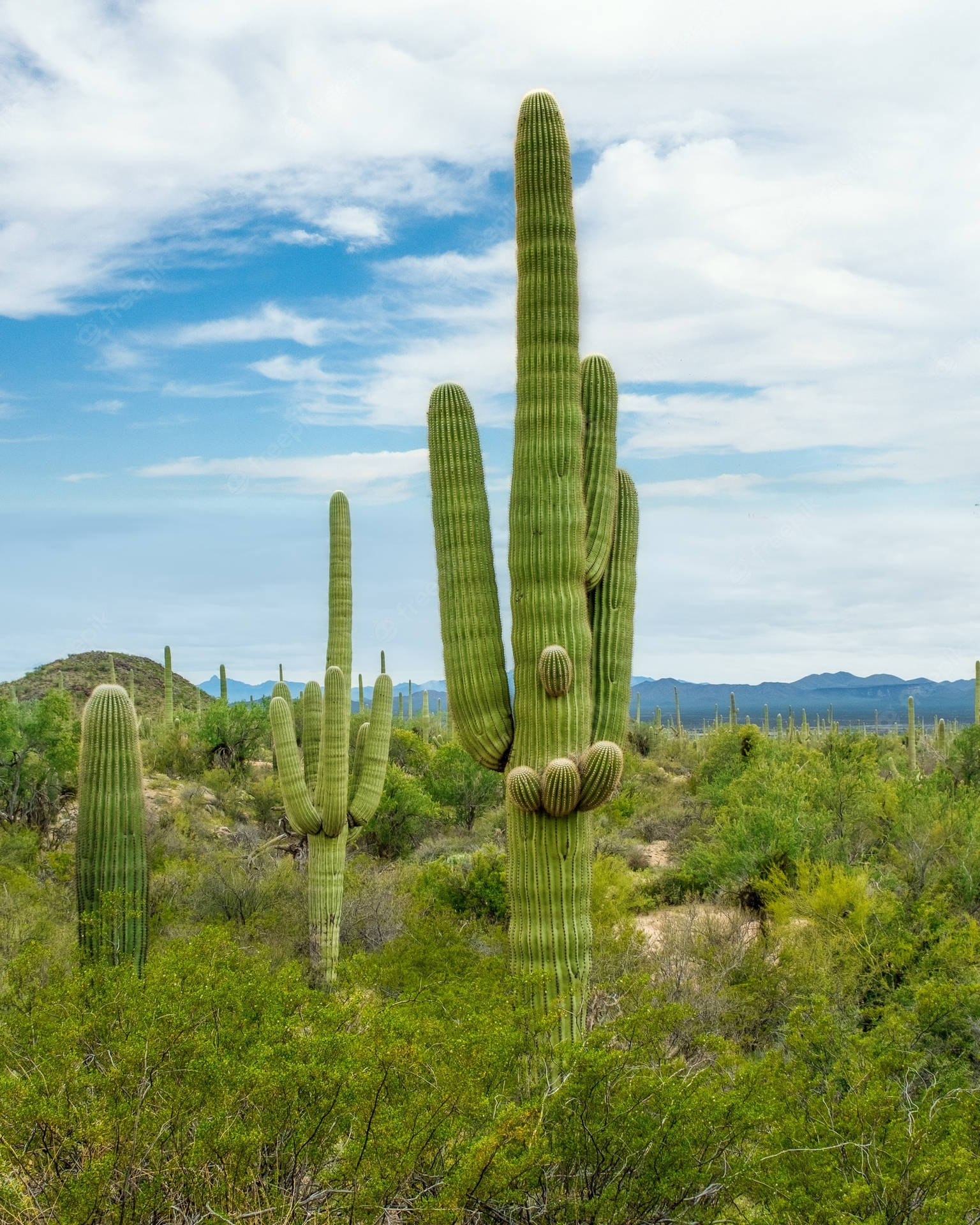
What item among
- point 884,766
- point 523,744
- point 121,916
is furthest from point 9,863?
point 884,766

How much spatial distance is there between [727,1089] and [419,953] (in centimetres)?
527

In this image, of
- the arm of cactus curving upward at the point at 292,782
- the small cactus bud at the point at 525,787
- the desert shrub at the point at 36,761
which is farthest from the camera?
the desert shrub at the point at 36,761

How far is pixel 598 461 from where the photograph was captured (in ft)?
33.5

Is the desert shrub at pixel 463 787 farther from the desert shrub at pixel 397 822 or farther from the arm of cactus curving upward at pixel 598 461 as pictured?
the arm of cactus curving upward at pixel 598 461

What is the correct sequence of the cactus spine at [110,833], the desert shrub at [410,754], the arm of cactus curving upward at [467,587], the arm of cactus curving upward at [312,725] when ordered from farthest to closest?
the desert shrub at [410,754], the arm of cactus curving upward at [312,725], the cactus spine at [110,833], the arm of cactus curving upward at [467,587]

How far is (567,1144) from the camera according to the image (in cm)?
671

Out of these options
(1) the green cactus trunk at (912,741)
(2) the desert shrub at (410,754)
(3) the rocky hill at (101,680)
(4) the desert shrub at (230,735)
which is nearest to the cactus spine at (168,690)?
(4) the desert shrub at (230,735)

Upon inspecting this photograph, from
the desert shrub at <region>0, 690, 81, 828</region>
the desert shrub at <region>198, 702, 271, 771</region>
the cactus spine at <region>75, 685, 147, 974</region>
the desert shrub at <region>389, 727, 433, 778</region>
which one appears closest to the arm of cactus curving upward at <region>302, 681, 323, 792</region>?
the cactus spine at <region>75, 685, 147, 974</region>

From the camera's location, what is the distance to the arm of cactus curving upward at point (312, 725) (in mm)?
17781

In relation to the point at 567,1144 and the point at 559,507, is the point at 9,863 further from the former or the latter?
the point at 567,1144

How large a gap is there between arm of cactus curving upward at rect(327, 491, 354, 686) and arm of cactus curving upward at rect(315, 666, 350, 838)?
1137 millimetres

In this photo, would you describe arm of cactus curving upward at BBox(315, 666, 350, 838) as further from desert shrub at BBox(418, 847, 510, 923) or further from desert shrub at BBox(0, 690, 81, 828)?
desert shrub at BBox(0, 690, 81, 828)

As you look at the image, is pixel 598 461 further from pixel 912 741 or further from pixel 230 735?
pixel 912 741

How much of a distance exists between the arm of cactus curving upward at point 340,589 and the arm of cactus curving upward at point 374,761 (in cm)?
109
